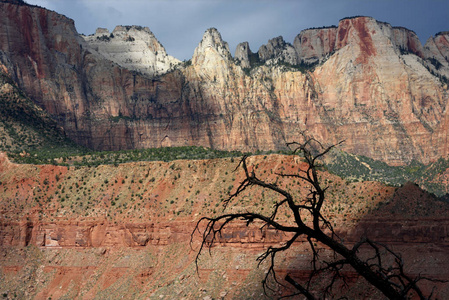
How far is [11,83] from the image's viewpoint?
158 m

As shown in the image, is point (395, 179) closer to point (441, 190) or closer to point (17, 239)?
point (441, 190)

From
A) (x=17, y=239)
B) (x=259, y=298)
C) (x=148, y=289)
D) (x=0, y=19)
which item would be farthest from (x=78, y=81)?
(x=259, y=298)

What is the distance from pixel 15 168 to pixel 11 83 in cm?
6413

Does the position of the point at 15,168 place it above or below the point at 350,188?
above

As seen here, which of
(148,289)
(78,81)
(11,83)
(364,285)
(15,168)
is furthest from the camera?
(78,81)

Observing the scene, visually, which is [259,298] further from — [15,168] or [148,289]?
[15,168]

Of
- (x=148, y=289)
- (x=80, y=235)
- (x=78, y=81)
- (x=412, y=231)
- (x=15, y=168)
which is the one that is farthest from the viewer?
(x=78, y=81)

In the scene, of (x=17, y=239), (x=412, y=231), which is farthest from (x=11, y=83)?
(x=412, y=231)

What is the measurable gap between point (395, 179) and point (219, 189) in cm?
10086

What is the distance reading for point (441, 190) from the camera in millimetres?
→ 158375

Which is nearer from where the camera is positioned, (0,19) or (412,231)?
(412,231)

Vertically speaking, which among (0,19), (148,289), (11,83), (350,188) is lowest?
(148,289)

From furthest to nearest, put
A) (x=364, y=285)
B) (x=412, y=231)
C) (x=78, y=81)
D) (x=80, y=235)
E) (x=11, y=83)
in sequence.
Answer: (x=78, y=81) → (x=11, y=83) → (x=80, y=235) → (x=412, y=231) → (x=364, y=285)

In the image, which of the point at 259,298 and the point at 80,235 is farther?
the point at 80,235
